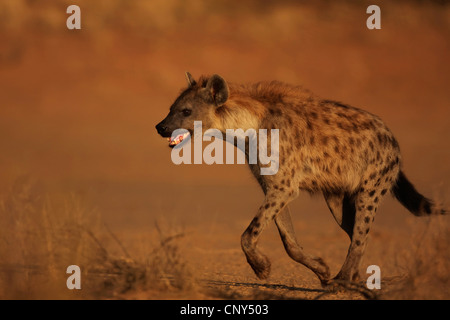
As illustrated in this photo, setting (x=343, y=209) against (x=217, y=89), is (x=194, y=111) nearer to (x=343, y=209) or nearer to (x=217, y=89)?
(x=217, y=89)

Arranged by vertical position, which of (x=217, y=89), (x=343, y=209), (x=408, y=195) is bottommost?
(x=343, y=209)

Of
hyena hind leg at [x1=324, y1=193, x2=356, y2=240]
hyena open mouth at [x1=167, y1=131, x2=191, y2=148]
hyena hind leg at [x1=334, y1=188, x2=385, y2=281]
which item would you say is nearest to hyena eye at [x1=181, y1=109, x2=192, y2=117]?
hyena open mouth at [x1=167, y1=131, x2=191, y2=148]

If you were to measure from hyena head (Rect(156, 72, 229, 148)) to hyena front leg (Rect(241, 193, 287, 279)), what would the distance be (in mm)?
820

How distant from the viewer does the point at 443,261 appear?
5.76 metres

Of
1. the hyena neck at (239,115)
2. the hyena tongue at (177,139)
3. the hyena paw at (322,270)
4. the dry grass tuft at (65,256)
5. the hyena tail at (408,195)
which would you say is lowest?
the hyena paw at (322,270)

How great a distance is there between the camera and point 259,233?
5938 millimetres

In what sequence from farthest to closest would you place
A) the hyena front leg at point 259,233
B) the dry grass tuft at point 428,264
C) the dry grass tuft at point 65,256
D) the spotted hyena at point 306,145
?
the spotted hyena at point 306,145, the hyena front leg at point 259,233, the dry grass tuft at point 428,264, the dry grass tuft at point 65,256

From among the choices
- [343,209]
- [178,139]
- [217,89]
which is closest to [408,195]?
[343,209]

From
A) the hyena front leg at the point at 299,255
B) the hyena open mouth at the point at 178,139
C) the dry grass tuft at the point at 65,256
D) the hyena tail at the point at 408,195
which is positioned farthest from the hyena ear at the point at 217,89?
the hyena tail at the point at 408,195

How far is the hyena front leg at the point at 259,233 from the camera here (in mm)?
5891

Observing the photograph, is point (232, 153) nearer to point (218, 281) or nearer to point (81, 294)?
point (218, 281)

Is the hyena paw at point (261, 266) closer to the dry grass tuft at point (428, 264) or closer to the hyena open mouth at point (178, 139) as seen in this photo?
the dry grass tuft at point (428, 264)

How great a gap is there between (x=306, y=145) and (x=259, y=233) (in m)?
0.86

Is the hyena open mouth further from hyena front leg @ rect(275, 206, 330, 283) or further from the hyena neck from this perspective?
hyena front leg @ rect(275, 206, 330, 283)
